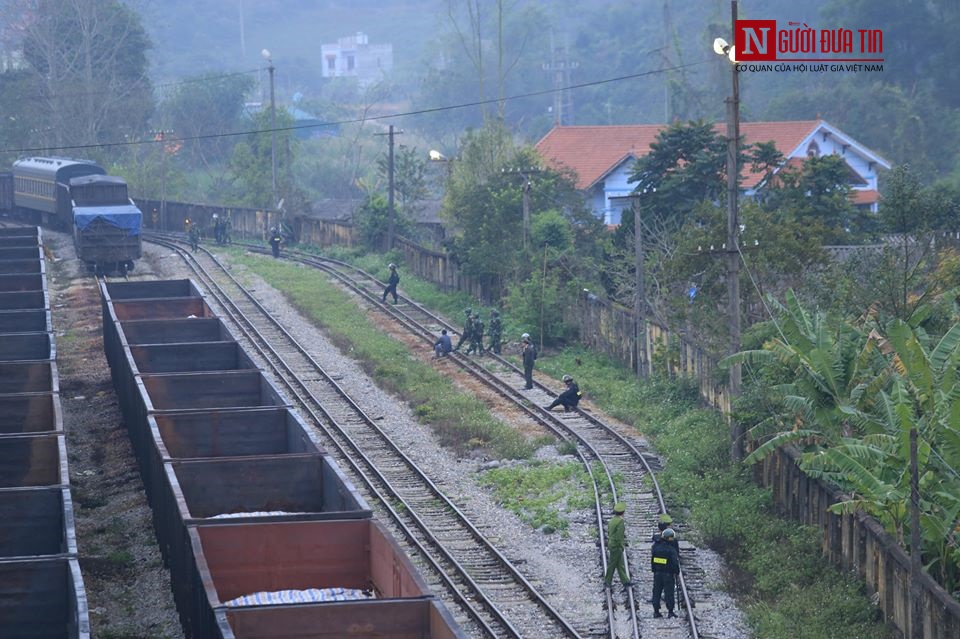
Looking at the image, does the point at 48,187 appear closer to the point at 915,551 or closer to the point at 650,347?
the point at 650,347

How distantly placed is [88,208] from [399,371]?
61.1 ft

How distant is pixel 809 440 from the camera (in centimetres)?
2016

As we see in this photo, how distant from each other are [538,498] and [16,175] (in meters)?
44.7

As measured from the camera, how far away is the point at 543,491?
22156 mm

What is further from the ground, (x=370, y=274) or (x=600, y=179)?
(x=600, y=179)

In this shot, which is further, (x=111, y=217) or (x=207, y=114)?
(x=207, y=114)

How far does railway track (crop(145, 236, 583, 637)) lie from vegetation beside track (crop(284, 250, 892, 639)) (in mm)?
1708

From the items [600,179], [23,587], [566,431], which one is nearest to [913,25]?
[600,179]

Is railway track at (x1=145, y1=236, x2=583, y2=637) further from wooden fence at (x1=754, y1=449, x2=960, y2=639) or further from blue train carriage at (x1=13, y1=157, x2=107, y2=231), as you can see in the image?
blue train carriage at (x1=13, y1=157, x2=107, y2=231)

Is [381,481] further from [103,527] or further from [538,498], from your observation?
[103,527]

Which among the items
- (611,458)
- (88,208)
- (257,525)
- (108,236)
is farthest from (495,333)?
(257,525)

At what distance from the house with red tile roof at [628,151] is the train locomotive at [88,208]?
1659 centimetres

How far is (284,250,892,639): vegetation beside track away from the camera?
52.9ft

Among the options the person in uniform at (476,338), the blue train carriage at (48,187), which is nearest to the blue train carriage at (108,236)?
the blue train carriage at (48,187)
